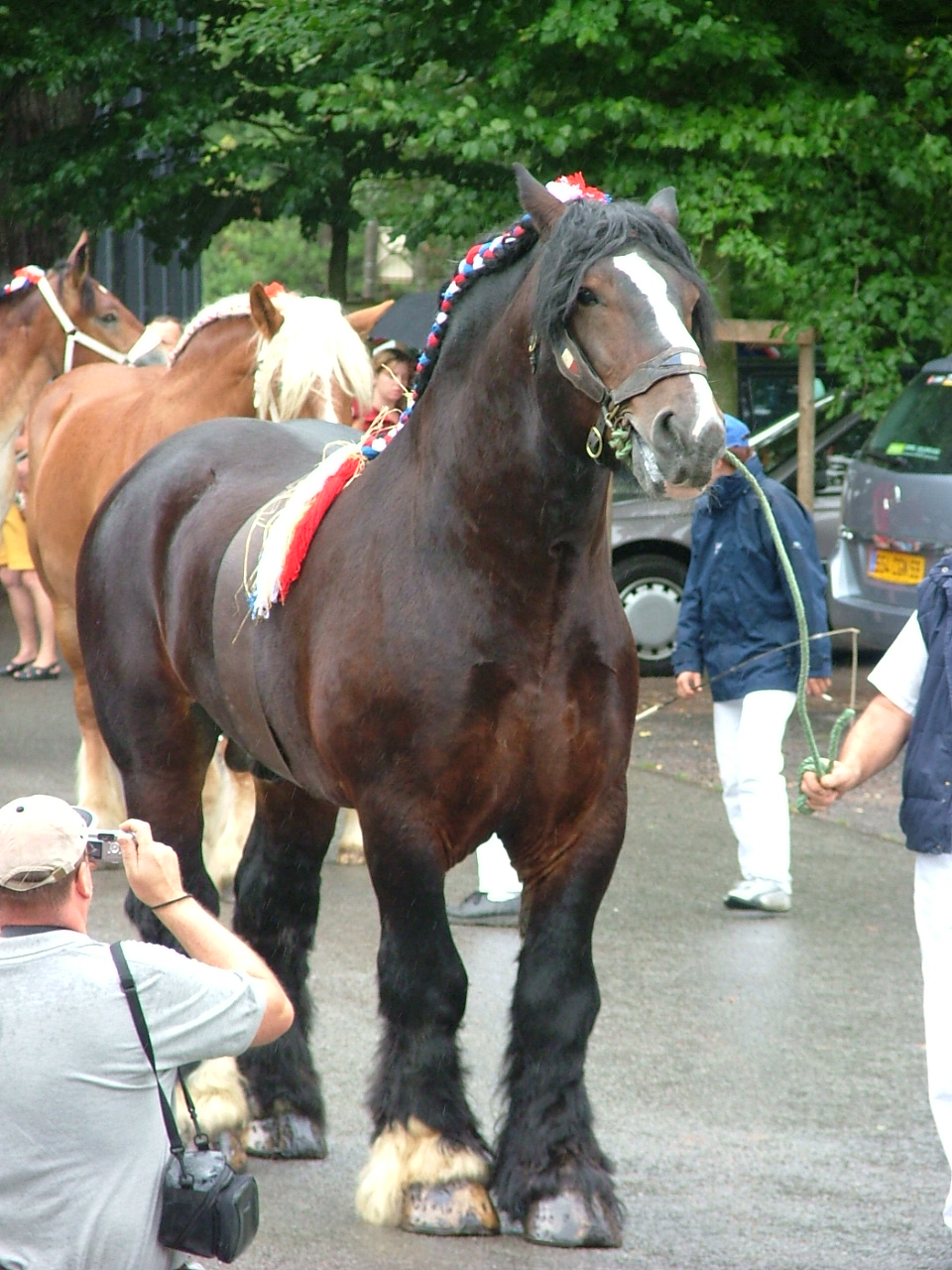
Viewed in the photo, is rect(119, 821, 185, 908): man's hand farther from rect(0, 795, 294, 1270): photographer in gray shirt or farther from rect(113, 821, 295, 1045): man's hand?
rect(0, 795, 294, 1270): photographer in gray shirt

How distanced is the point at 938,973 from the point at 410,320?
7379 mm

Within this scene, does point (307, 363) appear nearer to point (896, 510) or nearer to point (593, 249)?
point (593, 249)

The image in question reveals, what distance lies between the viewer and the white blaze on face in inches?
141

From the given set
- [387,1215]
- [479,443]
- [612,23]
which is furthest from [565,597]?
[612,23]

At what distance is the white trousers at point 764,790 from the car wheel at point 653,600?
5337mm

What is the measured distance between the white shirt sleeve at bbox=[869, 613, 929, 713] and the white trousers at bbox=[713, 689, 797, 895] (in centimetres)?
307

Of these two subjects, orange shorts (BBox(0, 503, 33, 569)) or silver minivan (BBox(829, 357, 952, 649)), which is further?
orange shorts (BBox(0, 503, 33, 569))

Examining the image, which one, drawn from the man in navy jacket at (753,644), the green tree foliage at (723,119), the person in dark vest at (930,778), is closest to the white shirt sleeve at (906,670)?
the person in dark vest at (930,778)

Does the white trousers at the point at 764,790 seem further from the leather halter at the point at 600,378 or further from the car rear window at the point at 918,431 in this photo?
the leather halter at the point at 600,378

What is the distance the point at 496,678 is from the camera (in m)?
4.05

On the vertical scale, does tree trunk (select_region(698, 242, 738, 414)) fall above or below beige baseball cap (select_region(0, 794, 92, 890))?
below

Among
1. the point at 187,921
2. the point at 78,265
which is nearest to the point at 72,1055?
the point at 187,921

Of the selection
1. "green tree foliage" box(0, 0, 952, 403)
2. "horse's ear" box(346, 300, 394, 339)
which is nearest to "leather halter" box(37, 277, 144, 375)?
"horse's ear" box(346, 300, 394, 339)

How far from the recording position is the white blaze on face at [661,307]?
3580 mm
